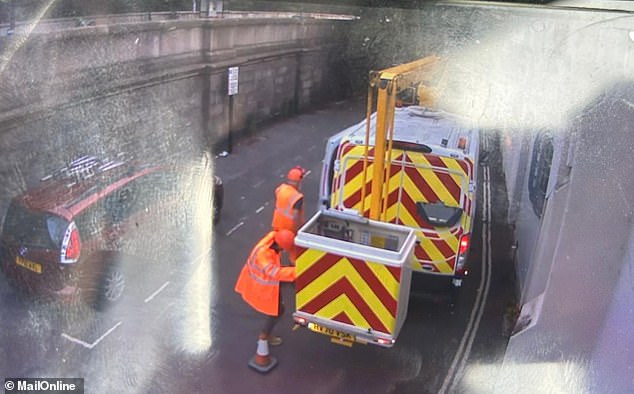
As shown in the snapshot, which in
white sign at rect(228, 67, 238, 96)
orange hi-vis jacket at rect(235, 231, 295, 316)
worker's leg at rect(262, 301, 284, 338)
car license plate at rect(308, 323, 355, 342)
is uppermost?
white sign at rect(228, 67, 238, 96)

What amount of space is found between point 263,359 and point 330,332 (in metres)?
0.26

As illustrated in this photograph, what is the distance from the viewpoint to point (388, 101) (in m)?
2.02

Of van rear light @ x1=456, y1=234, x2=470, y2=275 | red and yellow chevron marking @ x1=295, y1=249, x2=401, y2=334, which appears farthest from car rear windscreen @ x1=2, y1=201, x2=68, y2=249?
van rear light @ x1=456, y1=234, x2=470, y2=275

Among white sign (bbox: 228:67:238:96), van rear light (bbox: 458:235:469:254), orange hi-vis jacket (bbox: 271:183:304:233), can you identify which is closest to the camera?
van rear light (bbox: 458:235:469:254)

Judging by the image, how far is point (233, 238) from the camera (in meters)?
2.29

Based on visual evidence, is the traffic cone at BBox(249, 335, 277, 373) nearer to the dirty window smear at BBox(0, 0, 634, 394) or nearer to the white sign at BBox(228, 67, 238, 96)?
the dirty window smear at BBox(0, 0, 634, 394)

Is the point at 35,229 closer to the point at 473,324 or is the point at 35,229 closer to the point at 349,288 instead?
the point at 349,288

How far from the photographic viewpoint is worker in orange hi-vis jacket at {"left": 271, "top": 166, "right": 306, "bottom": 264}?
2170 mm

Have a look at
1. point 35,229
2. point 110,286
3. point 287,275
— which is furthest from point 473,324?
point 35,229

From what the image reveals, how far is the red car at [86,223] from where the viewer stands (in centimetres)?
234

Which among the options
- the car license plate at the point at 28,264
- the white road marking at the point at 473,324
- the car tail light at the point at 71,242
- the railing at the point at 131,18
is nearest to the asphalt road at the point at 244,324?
the white road marking at the point at 473,324

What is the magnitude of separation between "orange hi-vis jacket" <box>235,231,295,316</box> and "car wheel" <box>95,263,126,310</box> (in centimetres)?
45

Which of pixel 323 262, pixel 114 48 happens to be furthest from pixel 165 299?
pixel 114 48

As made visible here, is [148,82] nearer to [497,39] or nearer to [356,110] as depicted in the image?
[356,110]
